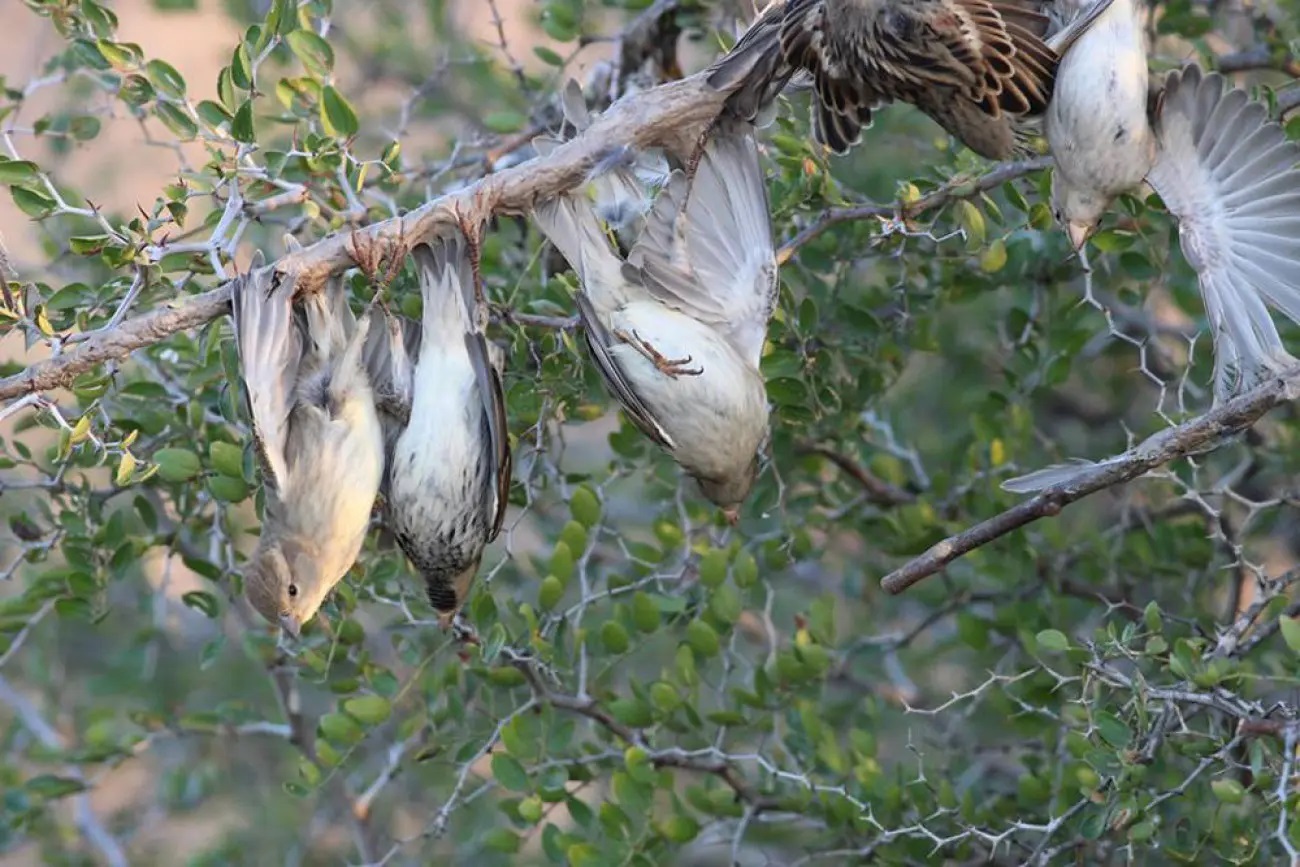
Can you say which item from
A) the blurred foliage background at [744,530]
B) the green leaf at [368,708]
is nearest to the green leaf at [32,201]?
the blurred foliage background at [744,530]

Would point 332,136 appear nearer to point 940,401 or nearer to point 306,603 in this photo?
point 306,603

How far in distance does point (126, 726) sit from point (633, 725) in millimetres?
2222

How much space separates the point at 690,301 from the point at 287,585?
34.4 inches

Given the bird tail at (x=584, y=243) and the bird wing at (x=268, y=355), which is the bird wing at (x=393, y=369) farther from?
the bird tail at (x=584, y=243)

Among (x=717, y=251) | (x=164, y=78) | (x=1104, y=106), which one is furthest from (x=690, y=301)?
(x=164, y=78)

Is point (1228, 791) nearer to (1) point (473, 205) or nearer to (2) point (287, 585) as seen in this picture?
(1) point (473, 205)

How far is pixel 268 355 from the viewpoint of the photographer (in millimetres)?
2680

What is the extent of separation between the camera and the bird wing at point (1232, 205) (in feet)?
8.75

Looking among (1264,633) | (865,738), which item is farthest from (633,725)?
(1264,633)

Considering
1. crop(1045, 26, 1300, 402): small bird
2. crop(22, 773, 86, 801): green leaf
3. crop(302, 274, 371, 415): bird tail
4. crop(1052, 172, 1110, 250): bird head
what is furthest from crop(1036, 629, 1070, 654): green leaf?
crop(22, 773, 86, 801): green leaf

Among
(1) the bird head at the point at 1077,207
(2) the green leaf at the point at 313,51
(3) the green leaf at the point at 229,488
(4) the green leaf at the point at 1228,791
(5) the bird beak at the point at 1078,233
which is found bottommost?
→ (4) the green leaf at the point at 1228,791

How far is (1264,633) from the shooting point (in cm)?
306

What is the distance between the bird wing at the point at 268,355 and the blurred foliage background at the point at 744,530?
0.13 meters

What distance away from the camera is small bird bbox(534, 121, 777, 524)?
2.94 meters
